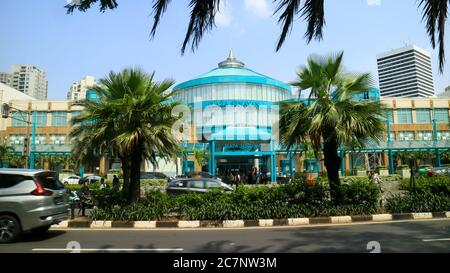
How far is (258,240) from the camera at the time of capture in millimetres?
7965

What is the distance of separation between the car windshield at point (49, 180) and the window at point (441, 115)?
236ft

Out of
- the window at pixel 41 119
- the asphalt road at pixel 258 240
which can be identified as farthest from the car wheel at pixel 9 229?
the window at pixel 41 119

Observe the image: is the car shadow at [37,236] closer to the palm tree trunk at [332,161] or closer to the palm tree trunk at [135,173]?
the palm tree trunk at [135,173]

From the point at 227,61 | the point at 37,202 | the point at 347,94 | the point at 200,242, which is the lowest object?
the point at 200,242

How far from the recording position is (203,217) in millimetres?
10828

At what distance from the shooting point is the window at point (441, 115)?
215 feet

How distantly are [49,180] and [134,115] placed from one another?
11.0ft

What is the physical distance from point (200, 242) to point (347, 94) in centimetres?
731

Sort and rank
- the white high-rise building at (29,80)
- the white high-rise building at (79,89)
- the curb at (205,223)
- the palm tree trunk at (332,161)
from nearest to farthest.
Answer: the curb at (205,223), the palm tree trunk at (332,161), the white high-rise building at (29,80), the white high-rise building at (79,89)

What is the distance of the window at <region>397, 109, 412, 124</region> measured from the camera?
218ft

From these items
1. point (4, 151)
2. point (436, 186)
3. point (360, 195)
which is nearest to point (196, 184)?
point (360, 195)

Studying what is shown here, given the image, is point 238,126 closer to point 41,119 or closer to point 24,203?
point 24,203

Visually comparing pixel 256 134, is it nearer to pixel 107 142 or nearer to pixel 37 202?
pixel 107 142
